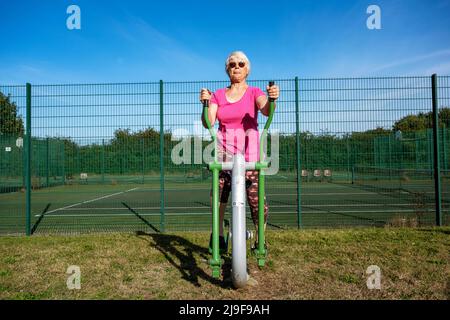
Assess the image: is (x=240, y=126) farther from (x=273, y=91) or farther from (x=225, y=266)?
(x=225, y=266)

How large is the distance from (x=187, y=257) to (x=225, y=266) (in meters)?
0.65

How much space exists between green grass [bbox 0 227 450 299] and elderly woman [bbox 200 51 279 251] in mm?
649

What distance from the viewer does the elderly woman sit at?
9.75ft

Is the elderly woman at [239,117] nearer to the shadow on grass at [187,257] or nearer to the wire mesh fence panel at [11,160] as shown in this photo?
the shadow on grass at [187,257]

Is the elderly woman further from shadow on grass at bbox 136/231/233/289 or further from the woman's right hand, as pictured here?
shadow on grass at bbox 136/231/233/289

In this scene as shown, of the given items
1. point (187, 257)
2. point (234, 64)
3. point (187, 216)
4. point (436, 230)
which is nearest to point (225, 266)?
point (187, 257)

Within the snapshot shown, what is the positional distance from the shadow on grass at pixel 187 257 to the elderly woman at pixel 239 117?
542 millimetres

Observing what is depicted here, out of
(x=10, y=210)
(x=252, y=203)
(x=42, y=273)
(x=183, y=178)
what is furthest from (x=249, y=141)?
(x=10, y=210)

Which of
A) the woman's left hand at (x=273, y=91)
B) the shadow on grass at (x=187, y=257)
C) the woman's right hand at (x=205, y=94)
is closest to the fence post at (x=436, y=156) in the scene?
the shadow on grass at (x=187, y=257)

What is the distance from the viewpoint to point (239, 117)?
2973mm

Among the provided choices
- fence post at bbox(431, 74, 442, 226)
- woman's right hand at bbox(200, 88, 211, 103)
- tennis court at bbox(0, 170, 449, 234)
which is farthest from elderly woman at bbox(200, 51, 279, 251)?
fence post at bbox(431, 74, 442, 226)

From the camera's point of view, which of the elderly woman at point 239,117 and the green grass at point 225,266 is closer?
the green grass at point 225,266

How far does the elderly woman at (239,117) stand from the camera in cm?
297
